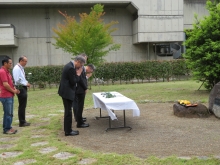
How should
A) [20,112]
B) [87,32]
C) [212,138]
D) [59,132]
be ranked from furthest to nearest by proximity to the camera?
[87,32], [20,112], [59,132], [212,138]

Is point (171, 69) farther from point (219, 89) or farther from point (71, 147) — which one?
point (71, 147)

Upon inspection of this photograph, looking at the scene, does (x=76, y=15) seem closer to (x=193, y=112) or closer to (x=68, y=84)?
(x=193, y=112)

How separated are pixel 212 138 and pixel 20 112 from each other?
14.8 ft

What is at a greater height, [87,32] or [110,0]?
[110,0]

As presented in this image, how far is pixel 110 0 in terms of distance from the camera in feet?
69.7

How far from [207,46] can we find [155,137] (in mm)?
6333

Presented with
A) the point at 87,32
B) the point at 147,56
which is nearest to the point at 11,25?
the point at 87,32

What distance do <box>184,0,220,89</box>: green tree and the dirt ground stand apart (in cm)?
404

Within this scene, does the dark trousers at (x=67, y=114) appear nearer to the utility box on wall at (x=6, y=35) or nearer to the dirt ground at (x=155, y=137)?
the dirt ground at (x=155, y=137)

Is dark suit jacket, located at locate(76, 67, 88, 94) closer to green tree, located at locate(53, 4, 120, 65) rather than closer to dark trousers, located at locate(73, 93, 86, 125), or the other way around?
dark trousers, located at locate(73, 93, 86, 125)

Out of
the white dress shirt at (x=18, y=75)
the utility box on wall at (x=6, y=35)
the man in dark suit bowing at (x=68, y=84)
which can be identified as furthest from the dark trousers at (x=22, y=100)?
the utility box on wall at (x=6, y=35)

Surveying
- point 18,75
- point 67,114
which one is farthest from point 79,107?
point 18,75

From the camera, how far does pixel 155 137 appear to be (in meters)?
5.40

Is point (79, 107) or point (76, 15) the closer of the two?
point (79, 107)
